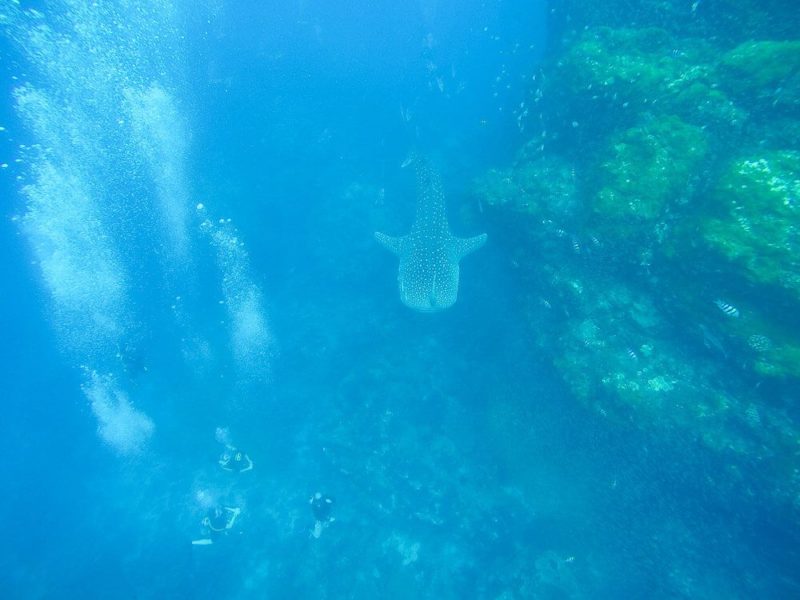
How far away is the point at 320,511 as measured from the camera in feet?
36.3

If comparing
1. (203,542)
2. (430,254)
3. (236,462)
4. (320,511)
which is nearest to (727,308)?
(430,254)

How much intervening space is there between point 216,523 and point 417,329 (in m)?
8.70

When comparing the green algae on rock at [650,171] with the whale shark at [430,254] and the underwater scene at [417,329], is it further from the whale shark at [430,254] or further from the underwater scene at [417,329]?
the whale shark at [430,254]

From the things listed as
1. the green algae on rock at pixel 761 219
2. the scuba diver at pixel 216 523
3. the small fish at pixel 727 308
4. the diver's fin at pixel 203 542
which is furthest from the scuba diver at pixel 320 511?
the green algae on rock at pixel 761 219

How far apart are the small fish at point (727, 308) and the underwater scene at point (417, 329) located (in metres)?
0.07

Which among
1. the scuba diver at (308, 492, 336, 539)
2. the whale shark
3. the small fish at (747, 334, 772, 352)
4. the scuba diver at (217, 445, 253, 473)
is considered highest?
the whale shark

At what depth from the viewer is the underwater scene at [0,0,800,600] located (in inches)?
289

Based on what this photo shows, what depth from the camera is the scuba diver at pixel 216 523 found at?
11859 millimetres

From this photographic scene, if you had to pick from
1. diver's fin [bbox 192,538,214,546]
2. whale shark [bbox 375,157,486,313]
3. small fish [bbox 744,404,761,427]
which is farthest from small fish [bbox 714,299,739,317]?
diver's fin [bbox 192,538,214,546]

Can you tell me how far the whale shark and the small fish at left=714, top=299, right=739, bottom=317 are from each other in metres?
5.07

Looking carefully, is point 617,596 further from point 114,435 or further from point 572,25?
point 114,435

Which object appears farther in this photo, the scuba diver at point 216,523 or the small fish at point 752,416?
the scuba diver at point 216,523

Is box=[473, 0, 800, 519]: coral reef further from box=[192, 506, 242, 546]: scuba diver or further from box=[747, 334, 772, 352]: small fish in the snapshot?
box=[192, 506, 242, 546]: scuba diver

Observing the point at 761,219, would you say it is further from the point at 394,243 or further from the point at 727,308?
the point at 394,243
